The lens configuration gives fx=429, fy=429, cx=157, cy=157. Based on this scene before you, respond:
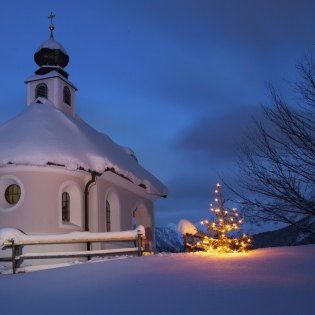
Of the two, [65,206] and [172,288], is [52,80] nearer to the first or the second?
[65,206]

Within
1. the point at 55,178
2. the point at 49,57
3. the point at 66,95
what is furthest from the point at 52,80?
the point at 55,178

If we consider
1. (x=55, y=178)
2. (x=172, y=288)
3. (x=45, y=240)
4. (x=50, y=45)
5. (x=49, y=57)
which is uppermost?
(x=50, y=45)

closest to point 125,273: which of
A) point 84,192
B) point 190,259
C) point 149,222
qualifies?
point 190,259

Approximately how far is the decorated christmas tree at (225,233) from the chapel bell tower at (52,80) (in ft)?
39.1

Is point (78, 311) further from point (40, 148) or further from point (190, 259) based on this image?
point (40, 148)

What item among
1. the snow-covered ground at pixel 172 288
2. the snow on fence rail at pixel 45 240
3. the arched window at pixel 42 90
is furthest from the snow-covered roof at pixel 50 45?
the snow-covered ground at pixel 172 288

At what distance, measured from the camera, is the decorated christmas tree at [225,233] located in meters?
12.4

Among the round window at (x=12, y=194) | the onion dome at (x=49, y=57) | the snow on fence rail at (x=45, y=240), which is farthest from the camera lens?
the onion dome at (x=49, y=57)

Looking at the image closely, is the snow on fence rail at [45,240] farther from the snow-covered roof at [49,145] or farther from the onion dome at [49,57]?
the onion dome at [49,57]

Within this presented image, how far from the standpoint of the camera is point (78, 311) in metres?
6.13

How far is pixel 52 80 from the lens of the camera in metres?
22.1

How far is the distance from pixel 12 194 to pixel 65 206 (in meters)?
2.03

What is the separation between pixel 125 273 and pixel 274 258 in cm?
367

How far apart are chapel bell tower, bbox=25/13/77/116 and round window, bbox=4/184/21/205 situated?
704 cm
